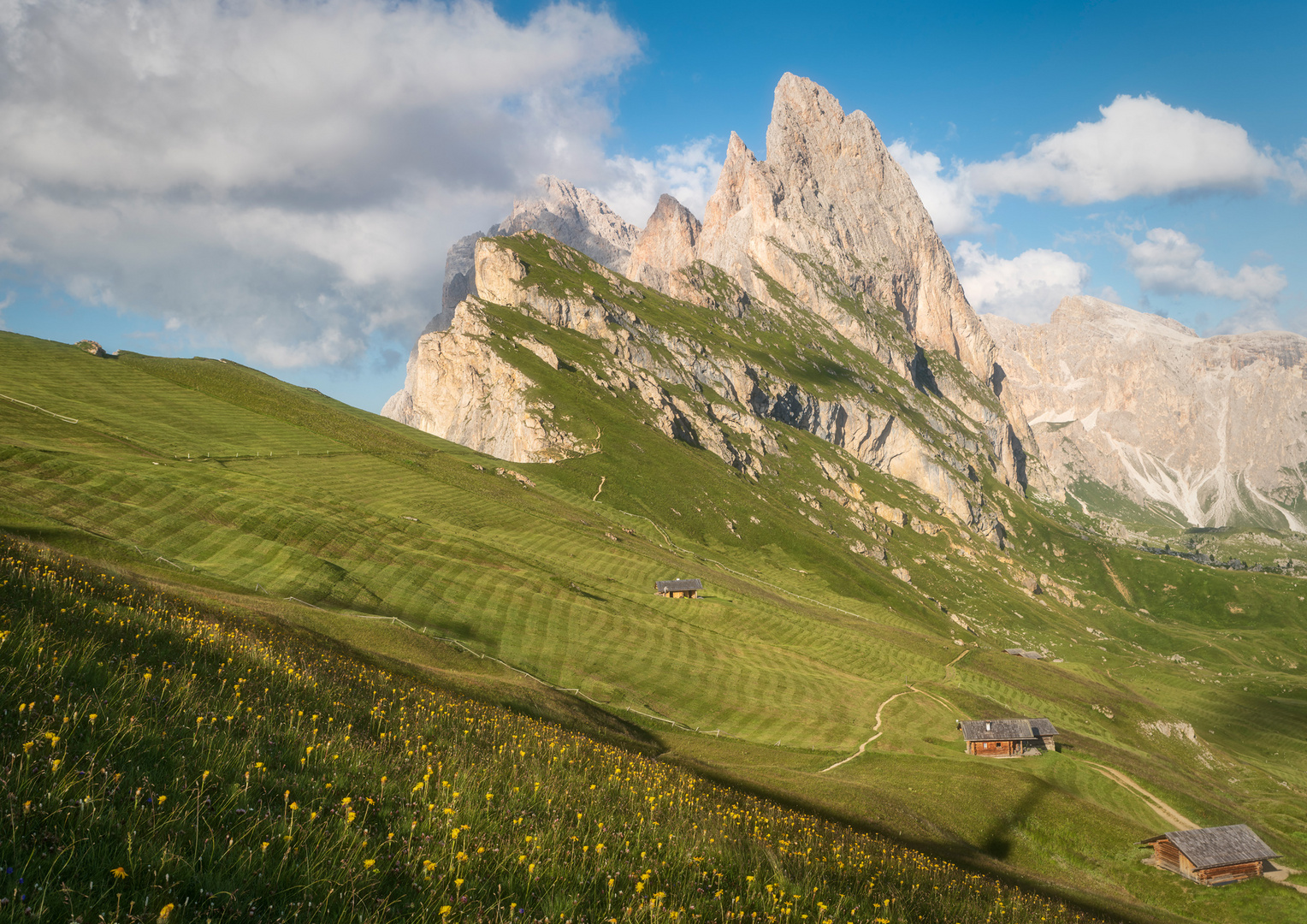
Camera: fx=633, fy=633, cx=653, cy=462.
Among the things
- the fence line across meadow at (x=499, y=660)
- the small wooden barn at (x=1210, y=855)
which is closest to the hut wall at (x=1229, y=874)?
the small wooden barn at (x=1210, y=855)

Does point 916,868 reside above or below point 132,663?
below

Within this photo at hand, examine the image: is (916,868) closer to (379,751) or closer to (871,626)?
(379,751)

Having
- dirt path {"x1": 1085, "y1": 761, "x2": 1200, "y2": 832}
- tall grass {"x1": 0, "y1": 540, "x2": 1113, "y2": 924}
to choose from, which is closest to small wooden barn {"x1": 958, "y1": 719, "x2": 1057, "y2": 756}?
dirt path {"x1": 1085, "y1": 761, "x2": 1200, "y2": 832}

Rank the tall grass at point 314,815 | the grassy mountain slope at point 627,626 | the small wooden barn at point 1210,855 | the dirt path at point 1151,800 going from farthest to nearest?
the dirt path at point 1151,800 → the small wooden barn at point 1210,855 → the grassy mountain slope at point 627,626 → the tall grass at point 314,815

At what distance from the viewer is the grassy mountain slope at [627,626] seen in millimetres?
40156

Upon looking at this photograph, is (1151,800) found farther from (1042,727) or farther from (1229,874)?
(1229,874)

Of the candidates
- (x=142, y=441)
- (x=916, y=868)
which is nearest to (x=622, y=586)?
(x=142, y=441)

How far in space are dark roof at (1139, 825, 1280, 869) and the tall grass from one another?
40147 millimetres

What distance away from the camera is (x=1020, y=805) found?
44312 millimetres

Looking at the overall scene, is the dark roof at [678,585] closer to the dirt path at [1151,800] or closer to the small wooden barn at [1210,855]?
the dirt path at [1151,800]

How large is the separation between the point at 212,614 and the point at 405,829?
65.4 ft

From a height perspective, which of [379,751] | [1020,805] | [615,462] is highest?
[615,462]

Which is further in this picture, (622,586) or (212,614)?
(622,586)

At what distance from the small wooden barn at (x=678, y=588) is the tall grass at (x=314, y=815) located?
8528cm
